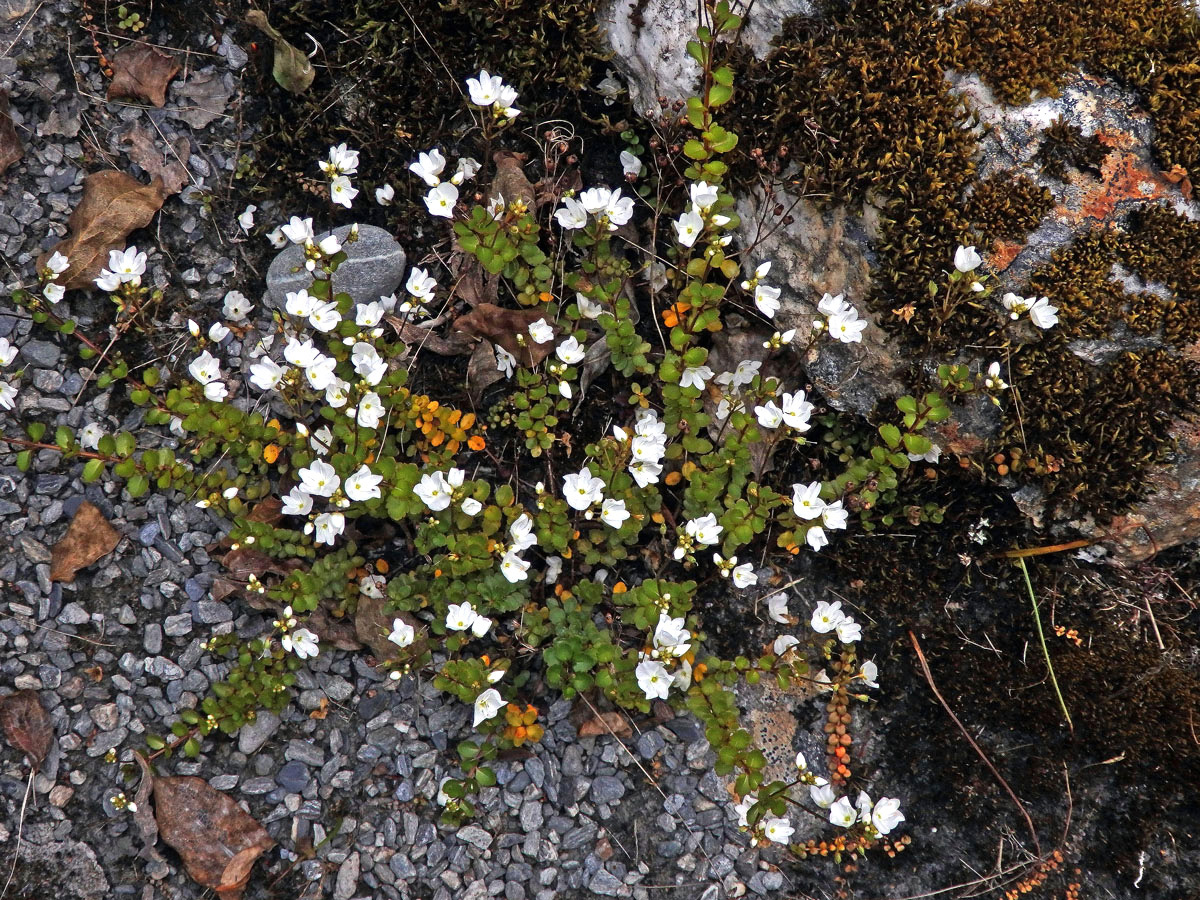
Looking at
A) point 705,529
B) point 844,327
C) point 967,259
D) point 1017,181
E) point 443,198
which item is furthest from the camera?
point 443,198

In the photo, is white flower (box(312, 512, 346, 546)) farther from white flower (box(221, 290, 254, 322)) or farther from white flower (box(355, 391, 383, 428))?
white flower (box(221, 290, 254, 322))

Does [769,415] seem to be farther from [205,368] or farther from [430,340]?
[205,368]

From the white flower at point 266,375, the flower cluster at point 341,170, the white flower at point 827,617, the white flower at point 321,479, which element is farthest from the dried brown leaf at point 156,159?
the white flower at point 827,617

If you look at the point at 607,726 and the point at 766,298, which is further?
the point at 607,726

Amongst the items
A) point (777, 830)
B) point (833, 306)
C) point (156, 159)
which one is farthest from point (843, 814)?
point (156, 159)

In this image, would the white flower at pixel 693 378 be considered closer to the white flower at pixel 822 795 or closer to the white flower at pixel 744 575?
the white flower at pixel 744 575

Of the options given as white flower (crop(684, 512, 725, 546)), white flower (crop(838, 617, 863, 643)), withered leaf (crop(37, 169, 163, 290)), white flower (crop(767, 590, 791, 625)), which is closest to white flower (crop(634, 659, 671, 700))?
white flower (crop(684, 512, 725, 546))
